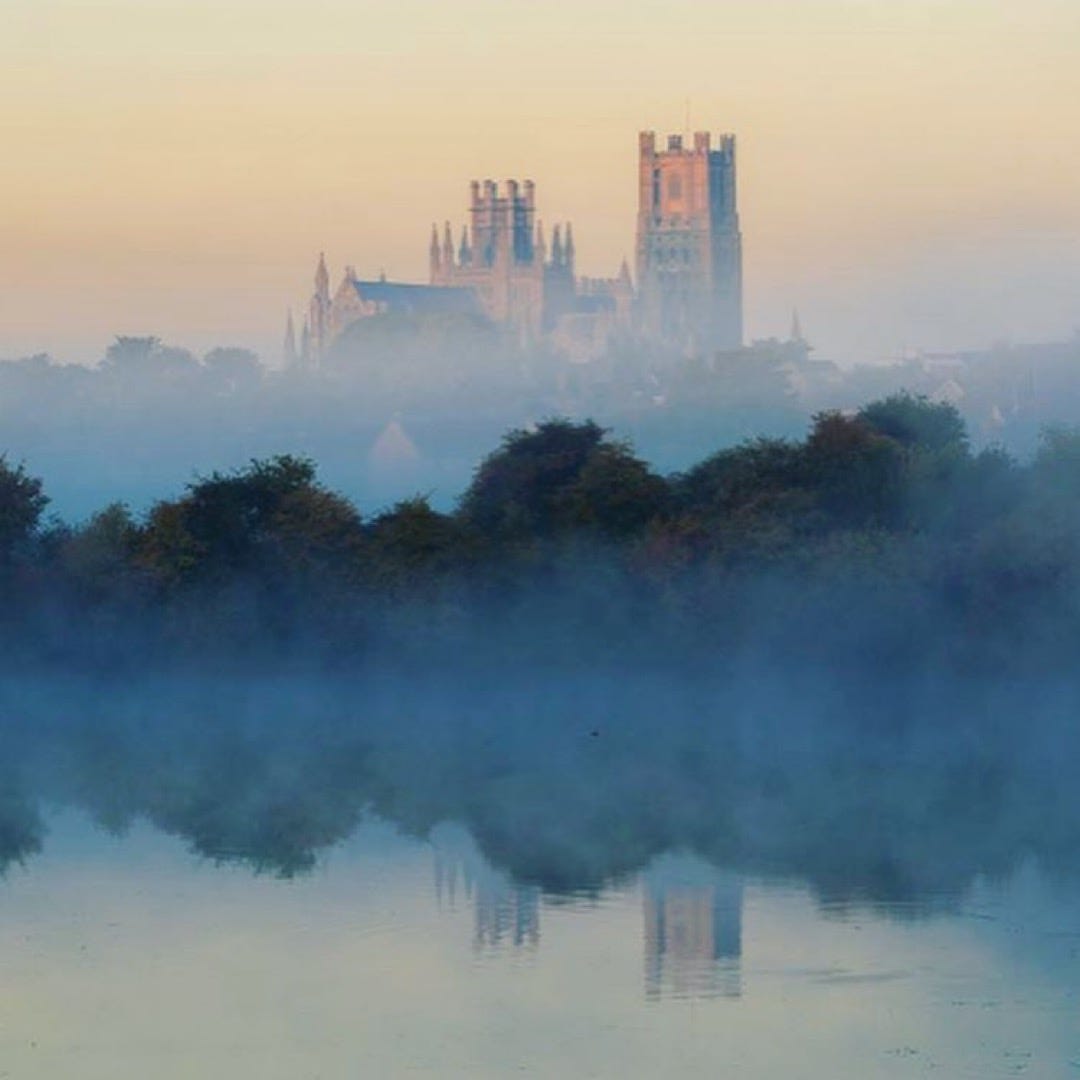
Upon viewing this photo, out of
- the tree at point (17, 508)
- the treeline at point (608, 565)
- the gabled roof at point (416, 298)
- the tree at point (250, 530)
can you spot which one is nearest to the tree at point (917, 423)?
the treeline at point (608, 565)

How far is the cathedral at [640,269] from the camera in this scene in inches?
5517

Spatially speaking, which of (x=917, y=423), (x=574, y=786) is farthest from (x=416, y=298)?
(x=574, y=786)

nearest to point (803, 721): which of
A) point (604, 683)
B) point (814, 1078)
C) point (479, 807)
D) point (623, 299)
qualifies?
point (604, 683)

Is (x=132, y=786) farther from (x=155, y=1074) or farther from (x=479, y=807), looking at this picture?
(x=155, y=1074)

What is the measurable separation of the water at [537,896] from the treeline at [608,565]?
247 cm

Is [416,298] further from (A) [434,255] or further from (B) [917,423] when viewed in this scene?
(B) [917,423]

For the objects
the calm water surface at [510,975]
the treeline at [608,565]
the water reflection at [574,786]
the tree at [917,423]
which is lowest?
the calm water surface at [510,975]

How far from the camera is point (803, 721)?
3041 cm

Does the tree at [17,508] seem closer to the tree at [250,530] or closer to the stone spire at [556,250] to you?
the tree at [250,530]

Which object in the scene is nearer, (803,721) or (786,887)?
(786,887)

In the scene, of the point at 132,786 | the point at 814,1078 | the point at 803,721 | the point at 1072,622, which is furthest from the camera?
the point at 1072,622

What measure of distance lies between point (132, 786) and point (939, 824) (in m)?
7.44

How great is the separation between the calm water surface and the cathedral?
4601 inches

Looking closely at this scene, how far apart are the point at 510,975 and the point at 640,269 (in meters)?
128
